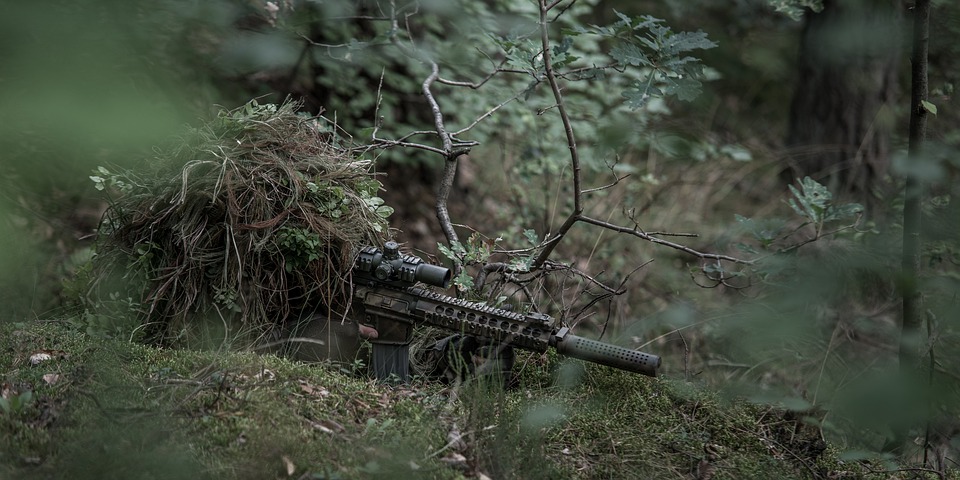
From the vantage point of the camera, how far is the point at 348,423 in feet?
10.7

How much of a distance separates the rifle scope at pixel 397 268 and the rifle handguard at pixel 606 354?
0.65 m

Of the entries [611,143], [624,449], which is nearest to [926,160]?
[611,143]

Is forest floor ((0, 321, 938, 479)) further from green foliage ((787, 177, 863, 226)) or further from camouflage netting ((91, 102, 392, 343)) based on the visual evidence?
green foliage ((787, 177, 863, 226))

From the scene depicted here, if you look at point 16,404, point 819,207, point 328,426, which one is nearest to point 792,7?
point 819,207

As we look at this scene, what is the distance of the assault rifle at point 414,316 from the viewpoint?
373cm

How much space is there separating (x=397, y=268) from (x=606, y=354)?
113 centimetres

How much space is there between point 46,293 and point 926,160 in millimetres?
5118

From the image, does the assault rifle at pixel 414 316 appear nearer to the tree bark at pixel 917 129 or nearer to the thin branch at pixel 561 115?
the thin branch at pixel 561 115

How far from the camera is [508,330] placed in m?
3.78

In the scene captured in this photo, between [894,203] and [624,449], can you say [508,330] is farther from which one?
[894,203]

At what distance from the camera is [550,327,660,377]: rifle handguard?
11.7 feet

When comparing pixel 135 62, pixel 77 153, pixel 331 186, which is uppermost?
pixel 135 62

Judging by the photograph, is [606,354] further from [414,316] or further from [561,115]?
[561,115]

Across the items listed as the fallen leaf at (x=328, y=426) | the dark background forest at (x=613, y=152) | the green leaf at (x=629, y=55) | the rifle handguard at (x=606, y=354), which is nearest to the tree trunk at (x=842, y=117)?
the dark background forest at (x=613, y=152)
